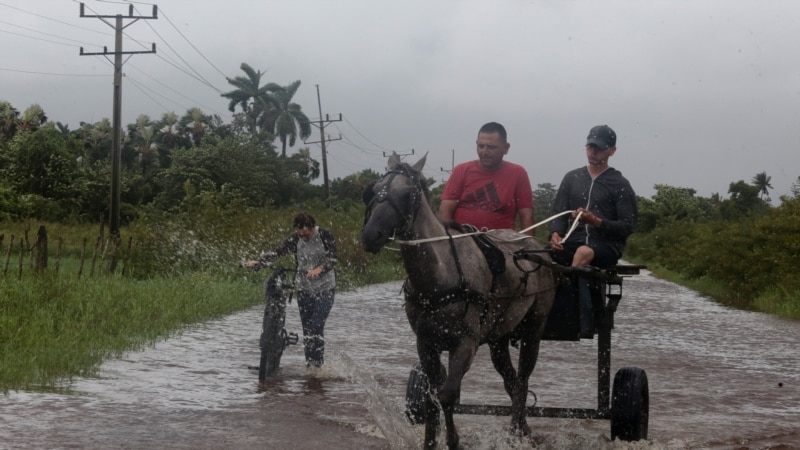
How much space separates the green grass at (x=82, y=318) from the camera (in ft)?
36.0

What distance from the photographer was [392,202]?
6.33 m

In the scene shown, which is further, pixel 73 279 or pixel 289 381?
pixel 73 279

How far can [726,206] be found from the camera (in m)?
87.2

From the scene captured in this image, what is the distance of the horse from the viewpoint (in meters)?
6.41

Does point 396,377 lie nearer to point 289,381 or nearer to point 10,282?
point 289,381

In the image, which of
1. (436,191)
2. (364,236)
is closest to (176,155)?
(436,191)

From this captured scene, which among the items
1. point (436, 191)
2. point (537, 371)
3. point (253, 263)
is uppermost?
point (436, 191)

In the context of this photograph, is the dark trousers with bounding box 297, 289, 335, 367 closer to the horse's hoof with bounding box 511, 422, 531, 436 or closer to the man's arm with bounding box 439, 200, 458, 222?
the man's arm with bounding box 439, 200, 458, 222

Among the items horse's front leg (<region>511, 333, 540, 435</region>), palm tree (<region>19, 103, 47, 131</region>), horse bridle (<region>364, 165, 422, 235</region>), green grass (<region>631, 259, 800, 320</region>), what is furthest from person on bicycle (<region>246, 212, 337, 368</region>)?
palm tree (<region>19, 103, 47, 131</region>)

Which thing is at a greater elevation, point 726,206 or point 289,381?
point 726,206

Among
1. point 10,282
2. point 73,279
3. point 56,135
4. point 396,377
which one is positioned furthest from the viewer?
→ point 56,135

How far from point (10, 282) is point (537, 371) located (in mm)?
8215

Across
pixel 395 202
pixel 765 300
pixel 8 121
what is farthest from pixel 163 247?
pixel 8 121

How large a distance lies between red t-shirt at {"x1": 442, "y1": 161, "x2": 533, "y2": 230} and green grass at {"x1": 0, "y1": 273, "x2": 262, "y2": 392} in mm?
4417
